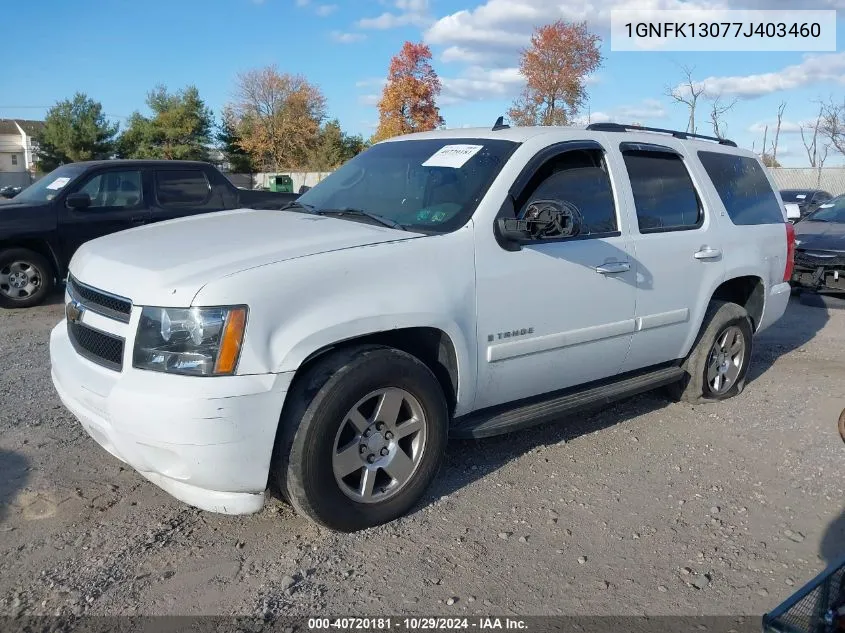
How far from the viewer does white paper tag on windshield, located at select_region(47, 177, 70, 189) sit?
877 centimetres

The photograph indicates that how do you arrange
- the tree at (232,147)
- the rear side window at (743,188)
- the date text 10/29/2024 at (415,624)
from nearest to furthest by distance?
the date text 10/29/2024 at (415,624) < the rear side window at (743,188) < the tree at (232,147)

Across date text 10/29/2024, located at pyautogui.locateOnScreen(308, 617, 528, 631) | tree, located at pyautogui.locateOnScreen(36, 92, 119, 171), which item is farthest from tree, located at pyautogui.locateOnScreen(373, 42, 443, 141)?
date text 10/29/2024, located at pyautogui.locateOnScreen(308, 617, 528, 631)

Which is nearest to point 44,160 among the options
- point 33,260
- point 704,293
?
point 33,260

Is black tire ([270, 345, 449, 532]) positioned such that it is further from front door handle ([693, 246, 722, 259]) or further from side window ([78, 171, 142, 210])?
side window ([78, 171, 142, 210])

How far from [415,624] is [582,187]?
8.45ft

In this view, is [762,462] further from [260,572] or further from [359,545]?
[260,572]

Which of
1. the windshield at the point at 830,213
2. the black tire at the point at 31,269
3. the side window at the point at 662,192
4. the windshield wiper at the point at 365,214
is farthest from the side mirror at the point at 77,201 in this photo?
the windshield at the point at 830,213

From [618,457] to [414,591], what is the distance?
1870mm

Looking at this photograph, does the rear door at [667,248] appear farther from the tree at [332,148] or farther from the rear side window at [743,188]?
the tree at [332,148]

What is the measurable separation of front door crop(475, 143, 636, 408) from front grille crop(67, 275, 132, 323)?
158 cm

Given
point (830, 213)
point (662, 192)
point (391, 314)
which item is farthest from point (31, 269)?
point (830, 213)

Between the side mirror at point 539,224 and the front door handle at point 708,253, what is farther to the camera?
the front door handle at point 708,253

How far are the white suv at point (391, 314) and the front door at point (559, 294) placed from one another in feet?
0.04

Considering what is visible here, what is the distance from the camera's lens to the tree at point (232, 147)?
5197cm
